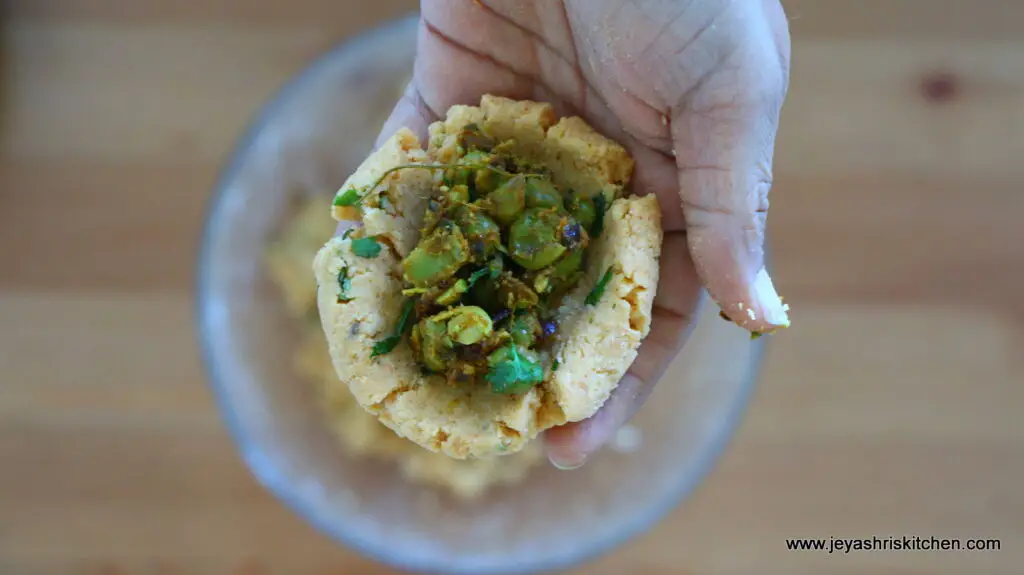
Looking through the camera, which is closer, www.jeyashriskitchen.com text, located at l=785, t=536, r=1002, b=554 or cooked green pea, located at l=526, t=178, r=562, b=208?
cooked green pea, located at l=526, t=178, r=562, b=208

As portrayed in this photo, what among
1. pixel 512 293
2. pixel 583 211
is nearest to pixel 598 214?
pixel 583 211

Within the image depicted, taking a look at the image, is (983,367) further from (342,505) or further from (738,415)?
(342,505)

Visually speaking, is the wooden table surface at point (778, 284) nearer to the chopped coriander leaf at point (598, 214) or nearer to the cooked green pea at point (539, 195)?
the chopped coriander leaf at point (598, 214)

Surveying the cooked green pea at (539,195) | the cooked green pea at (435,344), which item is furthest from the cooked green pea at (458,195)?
the cooked green pea at (435,344)

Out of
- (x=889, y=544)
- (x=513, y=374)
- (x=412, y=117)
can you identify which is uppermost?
(x=412, y=117)

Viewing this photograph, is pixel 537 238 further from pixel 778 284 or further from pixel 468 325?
pixel 778 284

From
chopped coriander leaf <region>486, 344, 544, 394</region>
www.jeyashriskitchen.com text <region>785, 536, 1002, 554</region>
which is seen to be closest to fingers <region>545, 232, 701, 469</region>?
chopped coriander leaf <region>486, 344, 544, 394</region>

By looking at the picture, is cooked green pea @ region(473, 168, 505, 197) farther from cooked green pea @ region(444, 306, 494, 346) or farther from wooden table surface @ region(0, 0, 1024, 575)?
wooden table surface @ region(0, 0, 1024, 575)

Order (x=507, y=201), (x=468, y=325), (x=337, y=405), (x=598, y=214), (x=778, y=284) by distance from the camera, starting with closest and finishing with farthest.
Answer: (x=468, y=325) → (x=507, y=201) → (x=598, y=214) → (x=337, y=405) → (x=778, y=284)
